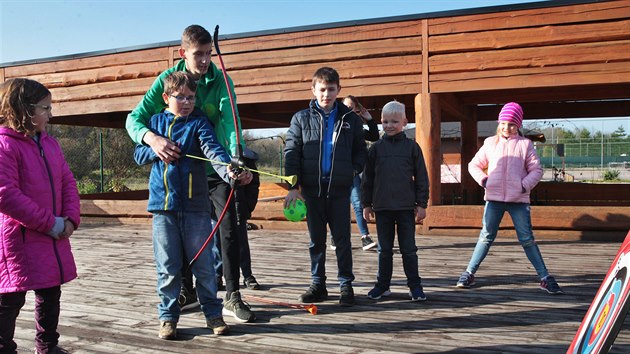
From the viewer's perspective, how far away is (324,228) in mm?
4027

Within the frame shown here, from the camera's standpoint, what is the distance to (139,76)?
30.0 ft

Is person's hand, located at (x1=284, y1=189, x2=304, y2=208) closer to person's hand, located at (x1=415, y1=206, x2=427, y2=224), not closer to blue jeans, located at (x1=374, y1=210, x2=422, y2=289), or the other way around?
blue jeans, located at (x1=374, y1=210, x2=422, y2=289)

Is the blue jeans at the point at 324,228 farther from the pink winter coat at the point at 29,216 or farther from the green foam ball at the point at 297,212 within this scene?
the green foam ball at the point at 297,212

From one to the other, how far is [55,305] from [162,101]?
1361 mm

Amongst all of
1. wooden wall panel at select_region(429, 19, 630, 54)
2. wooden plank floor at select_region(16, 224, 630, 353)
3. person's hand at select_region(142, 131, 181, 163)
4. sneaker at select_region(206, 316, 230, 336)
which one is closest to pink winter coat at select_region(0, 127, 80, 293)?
person's hand at select_region(142, 131, 181, 163)

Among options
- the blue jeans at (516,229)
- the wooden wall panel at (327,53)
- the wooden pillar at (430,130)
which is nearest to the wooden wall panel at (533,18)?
the wooden wall panel at (327,53)

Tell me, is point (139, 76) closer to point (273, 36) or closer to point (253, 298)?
point (273, 36)

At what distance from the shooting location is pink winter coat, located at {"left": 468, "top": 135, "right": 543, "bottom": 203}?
432cm

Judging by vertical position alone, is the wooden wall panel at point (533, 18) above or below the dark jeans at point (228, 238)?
above

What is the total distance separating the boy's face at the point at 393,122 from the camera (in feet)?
13.4

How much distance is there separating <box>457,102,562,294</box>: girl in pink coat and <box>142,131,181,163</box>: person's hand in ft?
7.96

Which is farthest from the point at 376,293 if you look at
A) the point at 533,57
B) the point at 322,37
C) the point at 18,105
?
the point at 322,37

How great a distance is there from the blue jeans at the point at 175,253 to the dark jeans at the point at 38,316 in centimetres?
60

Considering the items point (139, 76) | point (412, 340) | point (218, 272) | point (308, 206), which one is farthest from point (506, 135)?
point (139, 76)
